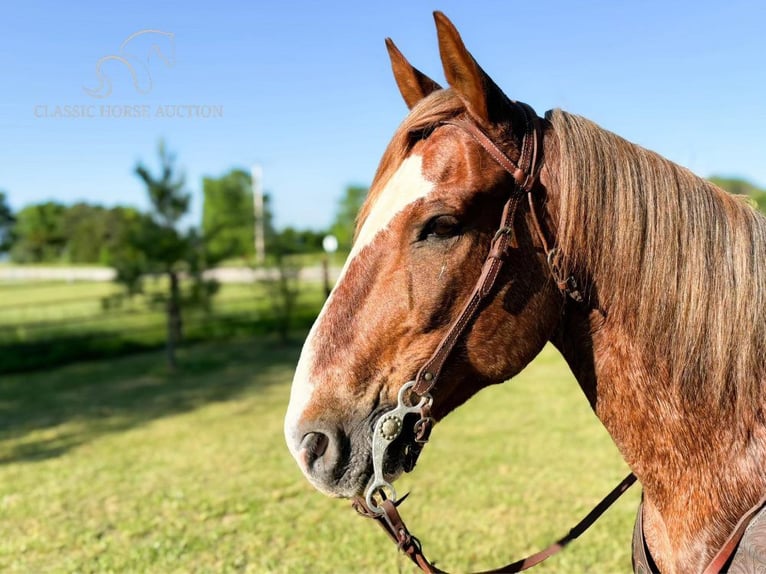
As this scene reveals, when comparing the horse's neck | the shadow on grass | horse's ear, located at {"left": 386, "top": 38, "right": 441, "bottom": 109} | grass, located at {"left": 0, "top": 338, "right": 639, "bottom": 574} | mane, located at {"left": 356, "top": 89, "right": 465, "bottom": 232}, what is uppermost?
horse's ear, located at {"left": 386, "top": 38, "right": 441, "bottom": 109}

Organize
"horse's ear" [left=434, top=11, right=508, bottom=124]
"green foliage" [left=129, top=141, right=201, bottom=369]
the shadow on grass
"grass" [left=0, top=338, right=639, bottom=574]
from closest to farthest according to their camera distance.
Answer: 1. "horse's ear" [left=434, top=11, right=508, bottom=124]
2. "grass" [left=0, top=338, right=639, bottom=574]
3. the shadow on grass
4. "green foliage" [left=129, top=141, right=201, bottom=369]

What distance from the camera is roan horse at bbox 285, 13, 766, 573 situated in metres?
1.35

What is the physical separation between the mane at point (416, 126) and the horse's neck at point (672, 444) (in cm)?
57

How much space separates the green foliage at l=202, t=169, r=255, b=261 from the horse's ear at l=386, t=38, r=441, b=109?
417 inches

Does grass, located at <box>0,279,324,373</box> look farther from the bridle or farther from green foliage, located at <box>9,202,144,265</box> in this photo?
the bridle

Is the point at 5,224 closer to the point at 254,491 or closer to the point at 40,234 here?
the point at 40,234

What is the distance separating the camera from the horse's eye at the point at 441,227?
1.34 meters

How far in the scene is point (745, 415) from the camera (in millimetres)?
1357

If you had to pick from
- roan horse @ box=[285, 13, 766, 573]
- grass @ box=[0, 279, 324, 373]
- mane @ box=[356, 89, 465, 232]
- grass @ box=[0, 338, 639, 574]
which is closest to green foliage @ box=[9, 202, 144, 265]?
grass @ box=[0, 279, 324, 373]

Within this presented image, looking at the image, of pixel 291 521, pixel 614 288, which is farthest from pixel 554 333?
pixel 291 521

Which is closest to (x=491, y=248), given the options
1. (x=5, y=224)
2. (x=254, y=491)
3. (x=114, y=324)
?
(x=254, y=491)

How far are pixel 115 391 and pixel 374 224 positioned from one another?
9.89m

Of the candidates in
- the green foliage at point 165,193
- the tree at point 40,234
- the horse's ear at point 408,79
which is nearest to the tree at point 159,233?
the green foliage at point 165,193

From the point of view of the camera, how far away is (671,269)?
1364mm
